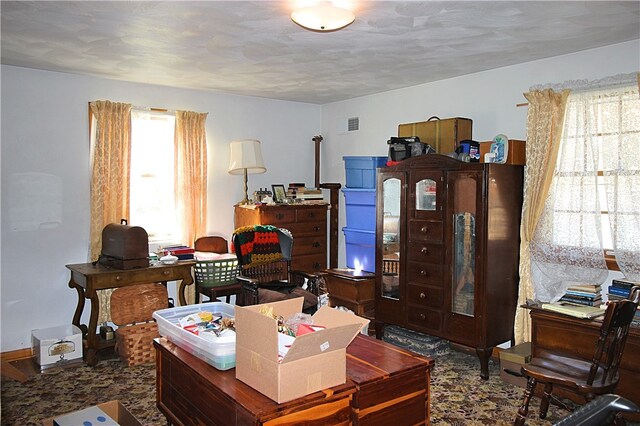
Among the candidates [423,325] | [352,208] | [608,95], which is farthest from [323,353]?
[352,208]

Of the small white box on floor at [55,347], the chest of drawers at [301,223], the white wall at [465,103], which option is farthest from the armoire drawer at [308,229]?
the small white box on floor at [55,347]

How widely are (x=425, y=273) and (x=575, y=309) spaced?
1.16 meters

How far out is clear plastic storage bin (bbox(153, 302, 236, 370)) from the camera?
222 cm

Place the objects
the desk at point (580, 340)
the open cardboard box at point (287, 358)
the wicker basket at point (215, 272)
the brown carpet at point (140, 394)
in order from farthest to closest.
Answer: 1. the wicker basket at point (215, 272)
2. the brown carpet at point (140, 394)
3. the desk at point (580, 340)
4. the open cardboard box at point (287, 358)

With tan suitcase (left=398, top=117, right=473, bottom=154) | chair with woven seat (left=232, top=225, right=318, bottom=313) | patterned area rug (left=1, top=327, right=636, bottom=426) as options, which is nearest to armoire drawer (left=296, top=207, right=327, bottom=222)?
chair with woven seat (left=232, top=225, right=318, bottom=313)

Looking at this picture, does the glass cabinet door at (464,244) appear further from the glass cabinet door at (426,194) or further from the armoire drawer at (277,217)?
the armoire drawer at (277,217)

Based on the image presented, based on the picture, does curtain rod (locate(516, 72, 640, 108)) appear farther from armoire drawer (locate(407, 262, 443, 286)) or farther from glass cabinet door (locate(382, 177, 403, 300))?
armoire drawer (locate(407, 262, 443, 286))

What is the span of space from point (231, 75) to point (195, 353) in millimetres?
2823

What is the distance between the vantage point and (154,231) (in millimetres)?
4945

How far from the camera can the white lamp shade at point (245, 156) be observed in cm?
515

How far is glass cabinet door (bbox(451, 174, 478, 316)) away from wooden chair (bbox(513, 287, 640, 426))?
852mm

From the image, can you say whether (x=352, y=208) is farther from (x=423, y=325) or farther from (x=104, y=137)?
(x=104, y=137)

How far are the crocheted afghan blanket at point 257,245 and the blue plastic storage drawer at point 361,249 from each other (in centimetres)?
101

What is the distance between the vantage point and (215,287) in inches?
184
